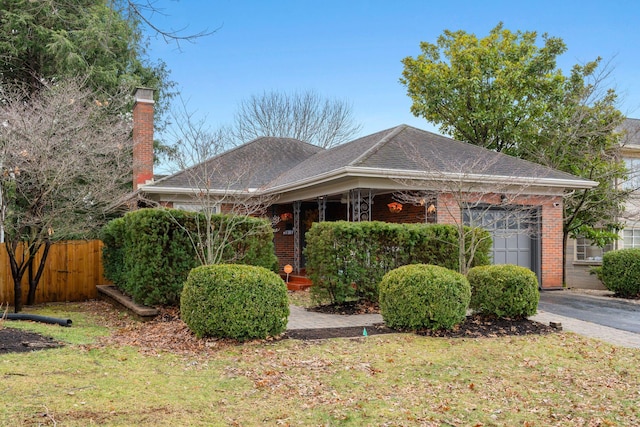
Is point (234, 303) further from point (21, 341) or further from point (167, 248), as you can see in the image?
point (167, 248)

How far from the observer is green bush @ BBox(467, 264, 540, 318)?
8461mm

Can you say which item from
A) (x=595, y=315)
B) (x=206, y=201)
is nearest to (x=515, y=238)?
(x=595, y=315)

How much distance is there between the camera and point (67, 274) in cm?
1390

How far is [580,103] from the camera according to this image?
19156mm

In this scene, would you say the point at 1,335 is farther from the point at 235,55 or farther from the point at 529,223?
the point at 529,223

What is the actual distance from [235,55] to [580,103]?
40.2 ft

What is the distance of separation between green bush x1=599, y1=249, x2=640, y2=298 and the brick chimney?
13.0 m

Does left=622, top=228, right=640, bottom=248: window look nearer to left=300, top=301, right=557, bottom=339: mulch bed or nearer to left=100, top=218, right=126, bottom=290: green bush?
left=300, top=301, right=557, bottom=339: mulch bed

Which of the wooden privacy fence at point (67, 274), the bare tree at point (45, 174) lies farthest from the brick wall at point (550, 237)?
the wooden privacy fence at point (67, 274)

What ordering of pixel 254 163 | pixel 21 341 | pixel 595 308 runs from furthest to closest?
1. pixel 254 163
2. pixel 595 308
3. pixel 21 341

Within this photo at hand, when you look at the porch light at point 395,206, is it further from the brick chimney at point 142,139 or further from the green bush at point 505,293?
the brick chimney at point 142,139

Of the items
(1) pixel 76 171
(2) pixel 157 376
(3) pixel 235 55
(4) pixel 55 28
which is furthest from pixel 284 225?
(2) pixel 157 376

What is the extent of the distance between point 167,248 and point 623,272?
11.2 metres

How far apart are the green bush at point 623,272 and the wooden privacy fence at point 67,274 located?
1321cm
